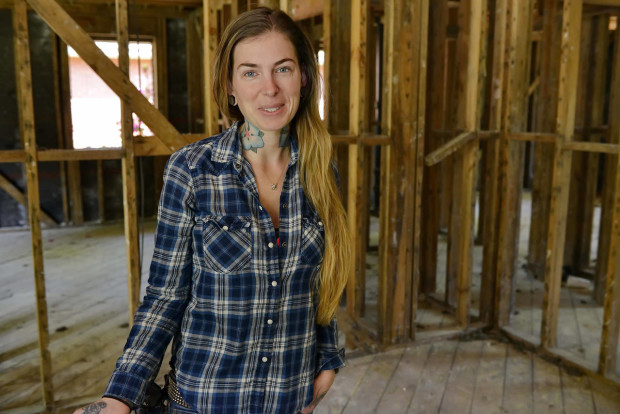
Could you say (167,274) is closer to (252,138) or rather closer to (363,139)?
(252,138)

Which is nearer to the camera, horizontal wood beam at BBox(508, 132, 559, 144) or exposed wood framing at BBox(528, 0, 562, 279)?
horizontal wood beam at BBox(508, 132, 559, 144)

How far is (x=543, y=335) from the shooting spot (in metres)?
3.45

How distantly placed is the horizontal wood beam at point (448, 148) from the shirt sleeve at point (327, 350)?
209 centimetres

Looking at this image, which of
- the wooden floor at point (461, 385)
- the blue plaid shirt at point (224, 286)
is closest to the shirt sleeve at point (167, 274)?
the blue plaid shirt at point (224, 286)

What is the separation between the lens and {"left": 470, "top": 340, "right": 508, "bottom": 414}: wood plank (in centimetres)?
285

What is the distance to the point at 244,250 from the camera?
1.24 m

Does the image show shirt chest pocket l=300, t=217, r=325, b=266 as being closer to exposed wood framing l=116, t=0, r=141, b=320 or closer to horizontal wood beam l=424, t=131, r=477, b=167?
exposed wood framing l=116, t=0, r=141, b=320

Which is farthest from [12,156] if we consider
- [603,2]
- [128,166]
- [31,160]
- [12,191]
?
[12,191]

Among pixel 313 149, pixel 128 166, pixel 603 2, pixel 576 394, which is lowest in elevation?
pixel 576 394

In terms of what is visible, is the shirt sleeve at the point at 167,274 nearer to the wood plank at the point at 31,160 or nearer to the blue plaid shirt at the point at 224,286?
the blue plaid shirt at the point at 224,286

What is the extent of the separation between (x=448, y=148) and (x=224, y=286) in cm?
246

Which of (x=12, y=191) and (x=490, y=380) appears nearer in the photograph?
(x=490, y=380)

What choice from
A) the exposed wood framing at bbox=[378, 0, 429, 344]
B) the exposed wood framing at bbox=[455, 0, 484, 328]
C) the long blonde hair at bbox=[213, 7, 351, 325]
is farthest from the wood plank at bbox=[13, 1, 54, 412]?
the exposed wood framing at bbox=[455, 0, 484, 328]

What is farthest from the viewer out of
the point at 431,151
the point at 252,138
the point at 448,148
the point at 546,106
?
the point at 546,106
